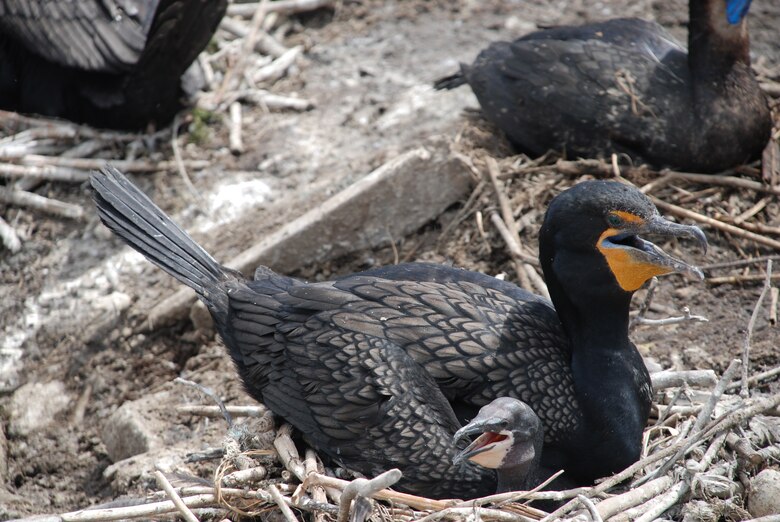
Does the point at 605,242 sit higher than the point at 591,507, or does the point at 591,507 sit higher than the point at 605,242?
the point at 605,242

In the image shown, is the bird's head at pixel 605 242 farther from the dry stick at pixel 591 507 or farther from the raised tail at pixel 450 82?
the raised tail at pixel 450 82

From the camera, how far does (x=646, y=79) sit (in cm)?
544

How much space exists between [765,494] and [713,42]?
9.62ft

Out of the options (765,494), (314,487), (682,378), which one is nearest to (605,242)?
(682,378)

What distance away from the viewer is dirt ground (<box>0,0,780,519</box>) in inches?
183

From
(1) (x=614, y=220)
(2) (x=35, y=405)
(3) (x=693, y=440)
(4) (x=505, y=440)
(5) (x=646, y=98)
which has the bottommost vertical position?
(2) (x=35, y=405)

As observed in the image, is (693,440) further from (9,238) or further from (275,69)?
(275,69)

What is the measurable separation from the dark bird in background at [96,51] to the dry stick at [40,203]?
524mm

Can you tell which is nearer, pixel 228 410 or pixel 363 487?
pixel 363 487

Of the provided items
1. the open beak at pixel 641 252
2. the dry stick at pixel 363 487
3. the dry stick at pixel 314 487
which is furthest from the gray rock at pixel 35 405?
the open beak at pixel 641 252

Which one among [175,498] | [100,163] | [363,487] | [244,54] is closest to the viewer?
[363,487]

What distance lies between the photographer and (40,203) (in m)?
5.79

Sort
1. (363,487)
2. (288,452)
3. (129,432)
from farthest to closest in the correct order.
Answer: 1. (129,432)
2. (288,452)
3. (363,487)

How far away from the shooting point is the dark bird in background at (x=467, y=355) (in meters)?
3.51
